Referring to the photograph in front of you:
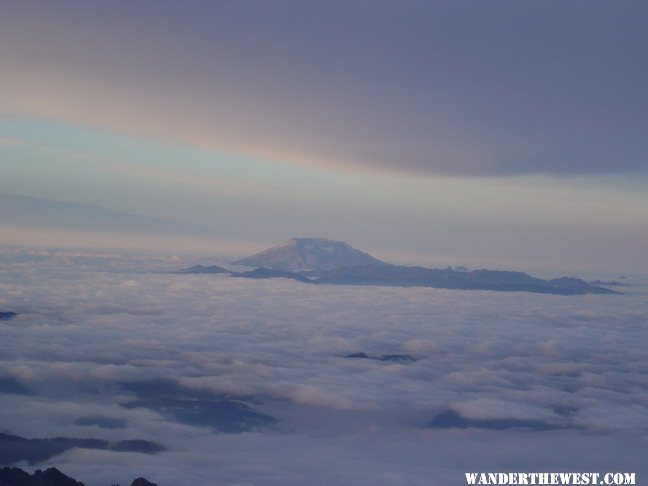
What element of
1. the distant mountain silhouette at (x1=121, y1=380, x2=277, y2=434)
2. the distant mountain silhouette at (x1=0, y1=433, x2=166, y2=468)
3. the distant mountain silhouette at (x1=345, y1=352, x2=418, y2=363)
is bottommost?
the distant mountain silhouette at (x1=121, y1=380, x2=277, y2=434)

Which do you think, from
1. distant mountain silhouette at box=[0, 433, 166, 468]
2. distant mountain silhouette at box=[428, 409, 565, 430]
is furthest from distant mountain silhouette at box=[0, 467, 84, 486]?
distant mountain silhouette at box=[428, 409, 565, 430]

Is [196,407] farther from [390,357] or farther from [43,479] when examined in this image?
[390,357]

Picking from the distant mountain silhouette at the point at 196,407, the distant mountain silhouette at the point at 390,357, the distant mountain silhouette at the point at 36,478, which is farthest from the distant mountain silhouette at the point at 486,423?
the distant mountain silhouette at the point at 390,357

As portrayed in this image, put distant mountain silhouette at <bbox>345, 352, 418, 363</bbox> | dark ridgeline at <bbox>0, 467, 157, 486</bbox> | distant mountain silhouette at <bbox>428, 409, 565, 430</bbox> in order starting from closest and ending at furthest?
dark ridgeline at <bbox>0, 467, 157, 486</bbox> → distant mountain silhouette at <bbox>428, 409, 565, 430</bbox> → distant mountain silhouette at <bbox>345, 352, 418, 363</bbox>

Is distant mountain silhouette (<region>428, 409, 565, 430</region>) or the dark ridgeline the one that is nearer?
the dark ridgeline

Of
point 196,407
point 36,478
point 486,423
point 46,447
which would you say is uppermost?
point 36,478

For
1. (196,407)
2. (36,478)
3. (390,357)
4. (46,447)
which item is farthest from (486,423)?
(36,478)

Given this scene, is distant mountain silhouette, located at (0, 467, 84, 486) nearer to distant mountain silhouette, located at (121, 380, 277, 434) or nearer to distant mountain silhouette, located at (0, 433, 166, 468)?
distant mountain silhouette, located at (0, 433, 166, 468)

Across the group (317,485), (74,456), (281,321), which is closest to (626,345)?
(281,321)

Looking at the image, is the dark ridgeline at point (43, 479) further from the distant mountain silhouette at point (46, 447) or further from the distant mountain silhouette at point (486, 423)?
the distant mountain silhouette at point (486, 423)

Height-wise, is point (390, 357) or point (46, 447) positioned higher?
point (390, 357)

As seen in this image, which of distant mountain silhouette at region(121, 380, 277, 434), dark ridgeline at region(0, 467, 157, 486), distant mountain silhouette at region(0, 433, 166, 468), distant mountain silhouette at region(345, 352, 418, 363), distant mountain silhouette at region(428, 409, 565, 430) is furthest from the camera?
distant mountain silhouette at region(345, 352, 418, 363)

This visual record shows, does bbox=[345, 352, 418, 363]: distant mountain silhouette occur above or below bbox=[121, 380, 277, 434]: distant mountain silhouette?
above
